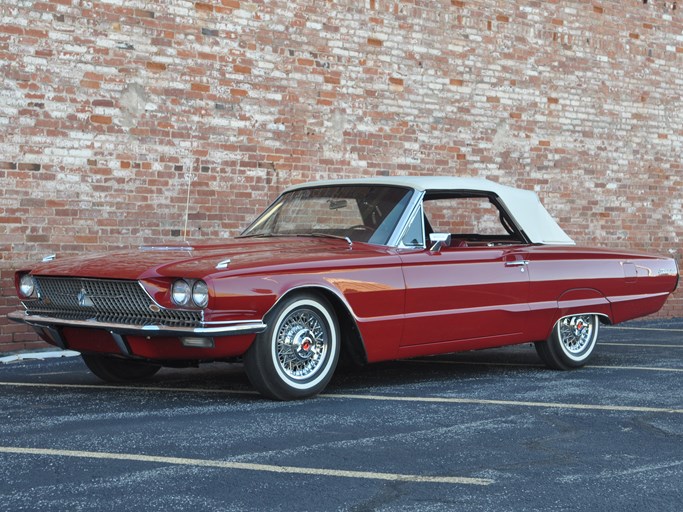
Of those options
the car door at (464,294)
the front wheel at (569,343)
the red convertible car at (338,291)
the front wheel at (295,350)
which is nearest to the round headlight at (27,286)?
the red convertible car at (338,291)

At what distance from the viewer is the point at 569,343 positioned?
8.46 m

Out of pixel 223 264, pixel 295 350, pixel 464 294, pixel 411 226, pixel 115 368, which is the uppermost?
pixel 411 226

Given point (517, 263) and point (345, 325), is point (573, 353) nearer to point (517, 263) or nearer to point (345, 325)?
point (517, 263)

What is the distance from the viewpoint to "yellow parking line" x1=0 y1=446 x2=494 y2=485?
14.8ft

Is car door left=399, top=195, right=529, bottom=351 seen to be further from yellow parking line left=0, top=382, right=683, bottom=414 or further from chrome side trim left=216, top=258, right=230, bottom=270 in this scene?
chrome side trim left=216, top=258, right=230, bottom=270

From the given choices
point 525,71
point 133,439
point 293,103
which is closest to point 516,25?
point 525,71

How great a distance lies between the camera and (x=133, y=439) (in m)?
5.22

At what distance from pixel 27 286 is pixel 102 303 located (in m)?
0.88

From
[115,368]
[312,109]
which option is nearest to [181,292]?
[115,368]

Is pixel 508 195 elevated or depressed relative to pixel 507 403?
elevated

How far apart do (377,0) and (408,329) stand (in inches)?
230

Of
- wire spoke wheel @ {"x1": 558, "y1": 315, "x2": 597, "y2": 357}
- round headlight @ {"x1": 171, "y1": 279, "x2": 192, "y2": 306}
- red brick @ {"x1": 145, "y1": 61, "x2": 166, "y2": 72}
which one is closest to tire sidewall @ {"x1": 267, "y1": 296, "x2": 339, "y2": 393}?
round headlight @ {"x1": 171, "y1": 279, "x2": 192, "y2": 306}

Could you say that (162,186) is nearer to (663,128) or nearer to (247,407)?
(247,407)

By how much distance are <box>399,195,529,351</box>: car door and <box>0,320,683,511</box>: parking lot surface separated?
1.25 feet
